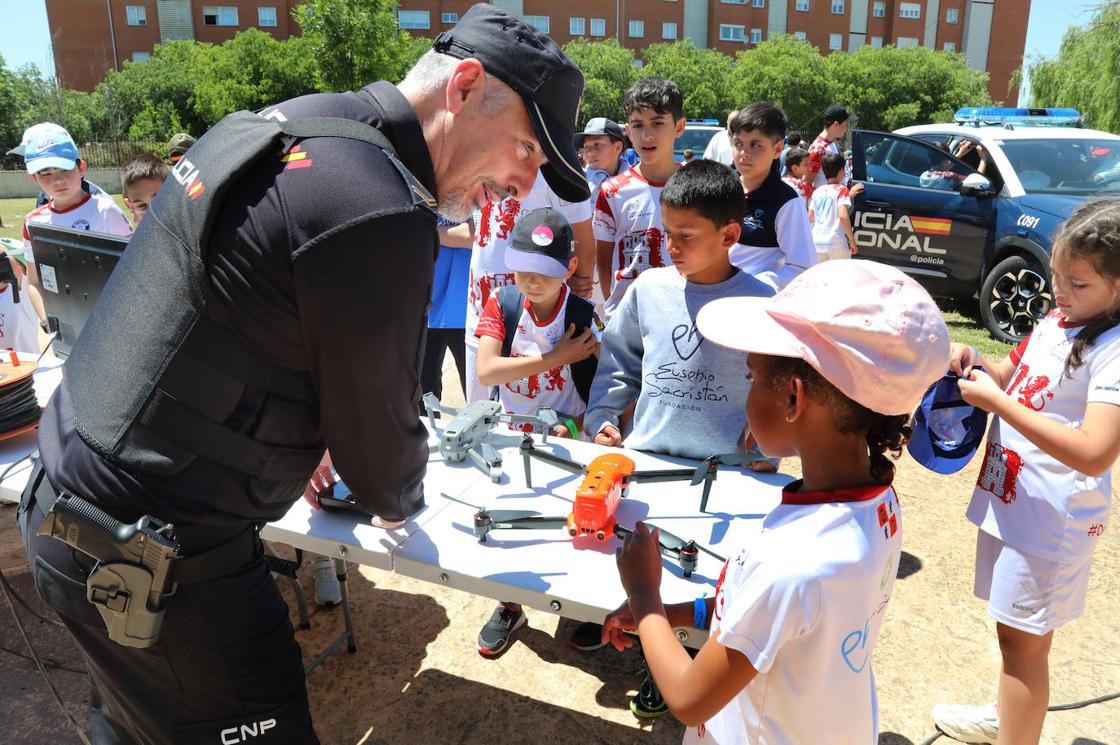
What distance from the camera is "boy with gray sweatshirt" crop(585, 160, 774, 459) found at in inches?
99.1

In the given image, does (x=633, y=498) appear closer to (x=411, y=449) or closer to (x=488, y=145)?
(x=411, y=449)

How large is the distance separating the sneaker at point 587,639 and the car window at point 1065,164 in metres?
6.90

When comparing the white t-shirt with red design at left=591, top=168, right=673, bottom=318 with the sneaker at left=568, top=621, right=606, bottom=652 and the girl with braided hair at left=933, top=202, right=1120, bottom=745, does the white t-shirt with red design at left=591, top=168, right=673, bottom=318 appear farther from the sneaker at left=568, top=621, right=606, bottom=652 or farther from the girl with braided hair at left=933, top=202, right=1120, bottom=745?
the girl with braided hair at left=933, top=202, right=1120, bottom=745

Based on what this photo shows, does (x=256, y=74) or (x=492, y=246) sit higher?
(x=256, y=74)

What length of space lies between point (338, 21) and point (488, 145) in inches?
1214

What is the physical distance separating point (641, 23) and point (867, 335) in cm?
5890

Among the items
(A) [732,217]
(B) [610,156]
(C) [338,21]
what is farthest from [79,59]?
(A) [732,217]

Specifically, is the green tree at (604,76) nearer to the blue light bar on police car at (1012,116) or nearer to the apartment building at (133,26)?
the apartment building at (133,26)

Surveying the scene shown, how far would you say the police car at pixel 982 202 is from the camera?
7270mm

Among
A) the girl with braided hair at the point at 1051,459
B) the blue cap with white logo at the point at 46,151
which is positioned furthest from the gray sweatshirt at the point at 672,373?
the blue cap with white logo at the point at 46,151

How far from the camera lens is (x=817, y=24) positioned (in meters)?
57.9

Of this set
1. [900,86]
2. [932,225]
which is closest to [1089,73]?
[932,225]

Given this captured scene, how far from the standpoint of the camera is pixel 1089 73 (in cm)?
1673

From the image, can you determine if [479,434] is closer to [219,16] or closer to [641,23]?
[219,16]
